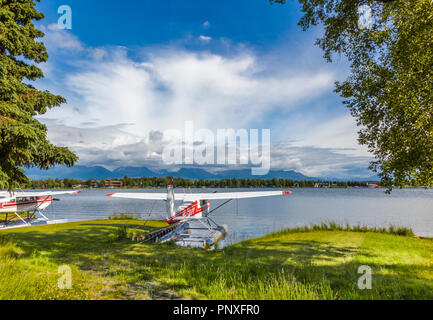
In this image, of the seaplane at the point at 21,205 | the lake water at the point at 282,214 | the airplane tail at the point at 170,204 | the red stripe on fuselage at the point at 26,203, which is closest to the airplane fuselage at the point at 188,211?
the airplane tail at the point at 170,204

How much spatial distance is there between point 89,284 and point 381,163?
9.49 m

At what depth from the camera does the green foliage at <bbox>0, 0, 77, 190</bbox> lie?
228 inches

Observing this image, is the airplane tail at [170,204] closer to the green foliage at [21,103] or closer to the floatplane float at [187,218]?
the floatplane float at [187,218]

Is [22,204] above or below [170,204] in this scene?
below

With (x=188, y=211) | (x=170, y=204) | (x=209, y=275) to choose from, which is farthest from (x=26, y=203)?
(x=209, y=275)

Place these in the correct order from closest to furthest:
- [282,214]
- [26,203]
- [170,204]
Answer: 1. [170,204]
2. [26,203]
3. [282,214]

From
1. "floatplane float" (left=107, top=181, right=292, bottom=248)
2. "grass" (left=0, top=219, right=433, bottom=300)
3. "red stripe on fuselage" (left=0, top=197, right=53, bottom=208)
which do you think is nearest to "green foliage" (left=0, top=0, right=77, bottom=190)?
"grass" (left=0, top=219, right=433, bottom=300)

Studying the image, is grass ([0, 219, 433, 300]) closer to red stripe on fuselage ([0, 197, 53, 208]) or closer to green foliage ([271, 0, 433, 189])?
green foliage ([271, 0, 433, 189])

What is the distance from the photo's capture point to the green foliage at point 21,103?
5801mm

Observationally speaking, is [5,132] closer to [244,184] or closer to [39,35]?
[39,35]

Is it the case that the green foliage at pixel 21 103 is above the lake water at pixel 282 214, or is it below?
above

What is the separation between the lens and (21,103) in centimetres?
722

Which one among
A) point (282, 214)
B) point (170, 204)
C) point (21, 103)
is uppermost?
point (21, 103)

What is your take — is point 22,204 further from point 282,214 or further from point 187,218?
point 282,214
